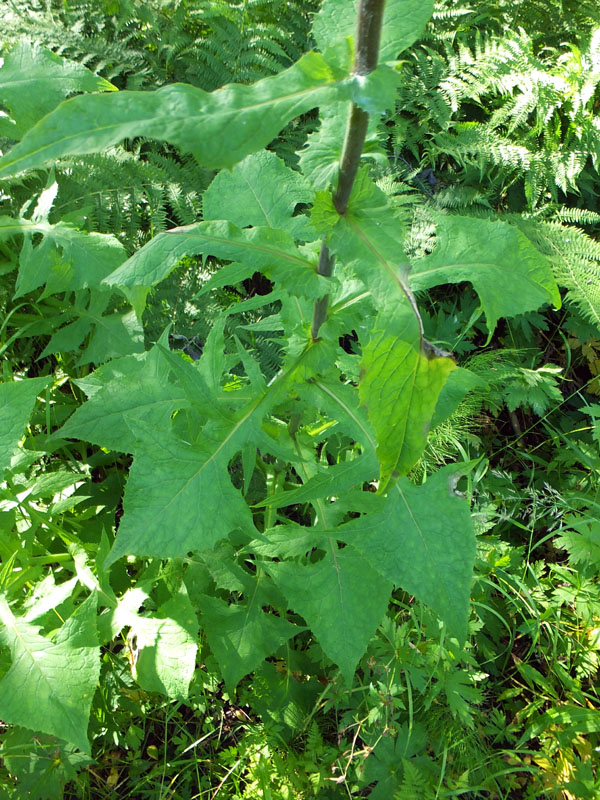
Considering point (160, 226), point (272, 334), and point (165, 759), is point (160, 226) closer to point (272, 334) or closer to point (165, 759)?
point (272, 334)

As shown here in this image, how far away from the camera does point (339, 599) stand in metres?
1.54

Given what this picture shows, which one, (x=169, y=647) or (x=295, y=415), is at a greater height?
(x=295, y=415)

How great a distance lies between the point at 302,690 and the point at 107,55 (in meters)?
3.12

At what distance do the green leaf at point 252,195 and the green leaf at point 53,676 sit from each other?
113cm

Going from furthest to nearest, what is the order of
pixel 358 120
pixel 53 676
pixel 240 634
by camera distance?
pixel 240 634 → pixel 53 676 → pixel 358 120

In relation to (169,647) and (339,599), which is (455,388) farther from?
(169,647)

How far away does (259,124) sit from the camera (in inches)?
30.3

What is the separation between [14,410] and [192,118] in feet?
3.71

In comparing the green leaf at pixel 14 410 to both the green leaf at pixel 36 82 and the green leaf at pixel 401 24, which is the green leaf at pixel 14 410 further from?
the green leaf at pixel 401 24

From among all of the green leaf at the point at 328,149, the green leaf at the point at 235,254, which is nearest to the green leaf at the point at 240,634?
the green leaf at the point at 235,254

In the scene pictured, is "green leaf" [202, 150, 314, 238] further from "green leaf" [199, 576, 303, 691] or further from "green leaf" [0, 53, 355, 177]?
"green leaf" [199, 576, 303, 691]

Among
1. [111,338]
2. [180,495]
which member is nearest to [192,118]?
[180,495]

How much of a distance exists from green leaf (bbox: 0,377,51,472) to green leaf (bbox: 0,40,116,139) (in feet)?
2.35

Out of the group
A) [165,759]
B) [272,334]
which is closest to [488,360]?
[272,334]
